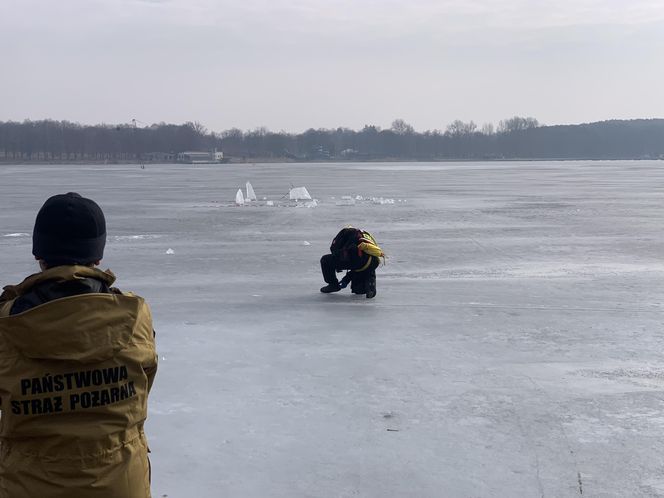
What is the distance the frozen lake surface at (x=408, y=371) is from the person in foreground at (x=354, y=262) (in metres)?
0.27

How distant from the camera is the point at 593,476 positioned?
13.7 ft

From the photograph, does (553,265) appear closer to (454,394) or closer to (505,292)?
(505,292)

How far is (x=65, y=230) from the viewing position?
2611mm

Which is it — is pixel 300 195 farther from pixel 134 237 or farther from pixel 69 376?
pixel 69 376

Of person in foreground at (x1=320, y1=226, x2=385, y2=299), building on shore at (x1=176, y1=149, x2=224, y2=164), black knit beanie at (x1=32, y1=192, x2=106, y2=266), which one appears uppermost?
black knit beanie at (x1=32, y1=192, x2=106, y2=266)

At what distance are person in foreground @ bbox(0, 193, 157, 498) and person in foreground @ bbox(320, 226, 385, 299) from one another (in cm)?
673

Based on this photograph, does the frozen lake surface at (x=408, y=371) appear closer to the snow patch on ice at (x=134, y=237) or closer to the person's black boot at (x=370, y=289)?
the person's black boot at (x=370, y=289)

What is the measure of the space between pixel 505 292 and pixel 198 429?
217 inches

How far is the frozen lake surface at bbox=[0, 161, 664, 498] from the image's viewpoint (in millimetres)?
4227

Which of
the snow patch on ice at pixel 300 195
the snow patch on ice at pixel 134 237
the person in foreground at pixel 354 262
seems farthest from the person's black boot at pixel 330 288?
the snow patch on ice at pixel 300 195

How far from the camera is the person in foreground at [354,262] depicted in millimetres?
9273

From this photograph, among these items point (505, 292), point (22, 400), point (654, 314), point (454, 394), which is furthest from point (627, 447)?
point (505, 292)

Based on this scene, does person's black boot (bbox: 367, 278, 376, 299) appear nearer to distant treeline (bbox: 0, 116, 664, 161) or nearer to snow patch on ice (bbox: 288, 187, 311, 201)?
snow patch on ice (bbox: 288, 187, 311, 201)

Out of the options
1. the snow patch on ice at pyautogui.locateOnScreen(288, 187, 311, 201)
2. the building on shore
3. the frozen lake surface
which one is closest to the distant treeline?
the building on shore
